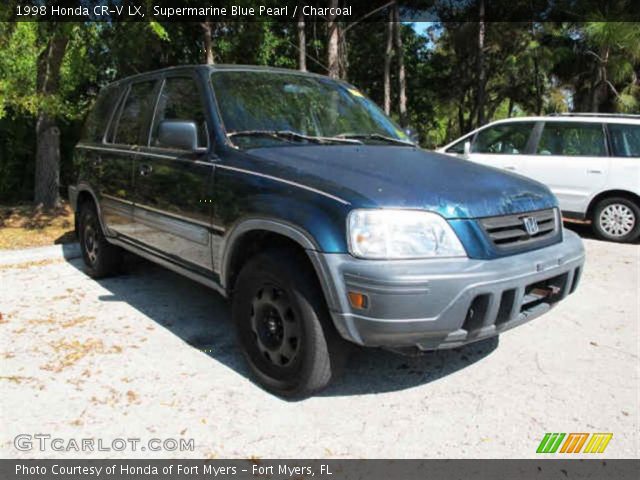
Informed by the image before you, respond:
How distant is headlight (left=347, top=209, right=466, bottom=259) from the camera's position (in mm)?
2641

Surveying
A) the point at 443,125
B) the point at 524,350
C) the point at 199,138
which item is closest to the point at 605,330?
the point at 524,350

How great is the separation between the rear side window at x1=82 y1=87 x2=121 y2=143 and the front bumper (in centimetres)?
331

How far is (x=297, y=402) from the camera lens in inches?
123

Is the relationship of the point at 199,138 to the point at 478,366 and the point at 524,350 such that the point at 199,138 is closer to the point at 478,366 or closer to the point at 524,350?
the point at 478,366

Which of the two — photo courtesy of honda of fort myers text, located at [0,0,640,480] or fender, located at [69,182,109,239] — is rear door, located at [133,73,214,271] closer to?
photo courtesy of honda of fort myers text, located at [0,0,640,480]

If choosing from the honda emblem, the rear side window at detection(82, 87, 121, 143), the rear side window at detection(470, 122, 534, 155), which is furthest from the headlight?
the rear side window at detection(470, 122, 534, 155)

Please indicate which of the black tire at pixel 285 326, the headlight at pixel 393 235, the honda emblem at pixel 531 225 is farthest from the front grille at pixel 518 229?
the black tire at pixel 285 326

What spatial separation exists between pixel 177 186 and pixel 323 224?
1.48m

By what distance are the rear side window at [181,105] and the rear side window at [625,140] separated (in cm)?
641

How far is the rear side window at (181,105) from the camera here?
370 centimetres

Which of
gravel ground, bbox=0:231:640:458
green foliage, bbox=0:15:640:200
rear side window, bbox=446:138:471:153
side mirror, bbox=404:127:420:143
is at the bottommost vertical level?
gravel ground, bbox=0:231:640:458

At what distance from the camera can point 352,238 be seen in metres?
2.66

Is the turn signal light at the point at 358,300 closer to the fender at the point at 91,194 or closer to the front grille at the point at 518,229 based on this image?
the front grille at the point at 518,229

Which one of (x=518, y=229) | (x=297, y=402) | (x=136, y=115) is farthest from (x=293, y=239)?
(x=136, y=115)
